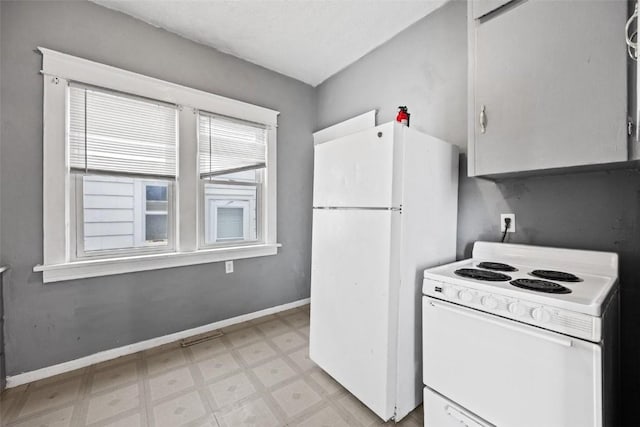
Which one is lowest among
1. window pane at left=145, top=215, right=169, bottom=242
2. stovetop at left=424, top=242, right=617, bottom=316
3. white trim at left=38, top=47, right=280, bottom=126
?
stovetop at left=424, top=242, right=617, bottom=316

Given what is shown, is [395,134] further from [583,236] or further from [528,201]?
[583,236]

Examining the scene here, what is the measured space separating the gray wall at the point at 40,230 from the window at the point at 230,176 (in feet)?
1.00

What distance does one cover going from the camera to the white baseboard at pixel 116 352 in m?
1.77

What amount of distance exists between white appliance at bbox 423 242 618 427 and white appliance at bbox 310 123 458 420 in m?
0.18

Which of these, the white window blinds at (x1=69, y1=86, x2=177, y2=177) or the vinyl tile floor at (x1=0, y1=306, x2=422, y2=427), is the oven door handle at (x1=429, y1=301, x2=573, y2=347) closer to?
the vinyl tile floor at (x1=0, y1=306, x2=422, y2=427)

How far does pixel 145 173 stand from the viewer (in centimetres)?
220

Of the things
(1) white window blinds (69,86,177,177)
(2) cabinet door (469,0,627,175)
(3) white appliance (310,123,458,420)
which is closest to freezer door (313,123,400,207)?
(3) white appliance (310,123,458,420)

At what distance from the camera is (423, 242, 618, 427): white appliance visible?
2.92ft

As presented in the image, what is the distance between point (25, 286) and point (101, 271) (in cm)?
40

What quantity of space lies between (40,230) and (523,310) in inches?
113

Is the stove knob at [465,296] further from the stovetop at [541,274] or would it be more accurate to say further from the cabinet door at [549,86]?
the cabinet door at [549,86]

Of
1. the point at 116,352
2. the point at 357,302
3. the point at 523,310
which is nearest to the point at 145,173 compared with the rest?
the point at 116,352

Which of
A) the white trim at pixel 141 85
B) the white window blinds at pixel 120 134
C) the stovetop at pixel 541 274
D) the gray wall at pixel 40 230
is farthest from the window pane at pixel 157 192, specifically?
A: the stovetop at pixel 541 274

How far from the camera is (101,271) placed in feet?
6.52
